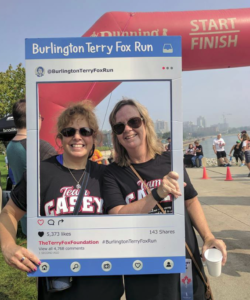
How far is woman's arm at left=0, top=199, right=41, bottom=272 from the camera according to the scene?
1.27m

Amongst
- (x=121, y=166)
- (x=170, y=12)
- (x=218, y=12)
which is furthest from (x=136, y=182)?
(x=218, y=12)

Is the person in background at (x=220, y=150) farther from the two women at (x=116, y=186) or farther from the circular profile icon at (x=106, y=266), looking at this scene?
the circular profile icon at (x=106, y=266)

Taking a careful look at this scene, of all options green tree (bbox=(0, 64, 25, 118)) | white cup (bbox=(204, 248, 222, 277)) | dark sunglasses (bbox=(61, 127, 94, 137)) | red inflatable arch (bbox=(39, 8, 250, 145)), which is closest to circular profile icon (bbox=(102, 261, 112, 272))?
white cup (bbox=(204, 248, 222, 277))

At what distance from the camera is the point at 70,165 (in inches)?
58.9

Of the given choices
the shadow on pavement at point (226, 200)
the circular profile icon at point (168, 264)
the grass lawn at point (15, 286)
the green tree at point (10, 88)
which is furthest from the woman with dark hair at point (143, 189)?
the green tree at point (10, 88)

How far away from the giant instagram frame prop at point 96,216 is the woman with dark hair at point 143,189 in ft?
0.27

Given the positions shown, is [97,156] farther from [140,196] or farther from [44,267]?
[44,267]

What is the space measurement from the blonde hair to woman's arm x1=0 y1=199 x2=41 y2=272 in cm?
65

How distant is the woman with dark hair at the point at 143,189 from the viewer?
131 centimetres

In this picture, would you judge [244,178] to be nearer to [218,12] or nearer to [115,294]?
[218,12]

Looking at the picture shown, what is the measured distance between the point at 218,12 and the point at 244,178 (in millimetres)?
6913

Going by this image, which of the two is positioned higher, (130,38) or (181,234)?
(130,38)

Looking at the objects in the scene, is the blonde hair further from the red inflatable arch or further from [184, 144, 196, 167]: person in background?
[184, 144, 196, 167]: person in background

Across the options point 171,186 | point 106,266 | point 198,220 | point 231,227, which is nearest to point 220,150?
point 231,227
